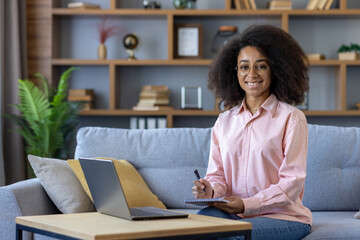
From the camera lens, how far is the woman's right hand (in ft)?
7.00

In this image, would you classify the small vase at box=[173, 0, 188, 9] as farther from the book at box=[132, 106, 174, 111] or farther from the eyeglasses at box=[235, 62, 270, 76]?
the eyeglasses at box=[235, 62, 270, 76]

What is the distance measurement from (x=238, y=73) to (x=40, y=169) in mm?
951

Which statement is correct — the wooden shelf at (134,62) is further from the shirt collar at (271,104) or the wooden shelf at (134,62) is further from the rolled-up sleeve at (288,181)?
the rolled-up sleeve at (288,181)

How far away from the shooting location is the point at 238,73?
2.42m

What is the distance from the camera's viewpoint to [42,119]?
14.8 feet

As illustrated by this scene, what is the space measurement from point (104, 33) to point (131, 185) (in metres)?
2.62

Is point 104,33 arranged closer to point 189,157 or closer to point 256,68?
point 189,157

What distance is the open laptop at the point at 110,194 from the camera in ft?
5.67

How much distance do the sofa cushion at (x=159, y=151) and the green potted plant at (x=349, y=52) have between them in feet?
7.59

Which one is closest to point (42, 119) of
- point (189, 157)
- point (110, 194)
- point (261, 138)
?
point (189, 157)

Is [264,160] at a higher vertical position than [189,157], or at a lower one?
higher

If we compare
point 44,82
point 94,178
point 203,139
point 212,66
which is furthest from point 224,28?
point 94,178

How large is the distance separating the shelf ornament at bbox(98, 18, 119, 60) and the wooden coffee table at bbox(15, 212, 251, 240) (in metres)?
3.33

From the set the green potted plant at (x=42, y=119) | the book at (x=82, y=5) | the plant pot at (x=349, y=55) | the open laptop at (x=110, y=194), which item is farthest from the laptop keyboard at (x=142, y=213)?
the plant pot at (x=349, y=55)
